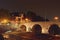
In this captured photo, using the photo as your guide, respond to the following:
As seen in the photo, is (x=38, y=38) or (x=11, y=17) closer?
(x=38, y=38)

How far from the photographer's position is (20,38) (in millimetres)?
3812

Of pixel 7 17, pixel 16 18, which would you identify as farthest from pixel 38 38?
pixel 7 17

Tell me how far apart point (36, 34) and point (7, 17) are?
5.82m

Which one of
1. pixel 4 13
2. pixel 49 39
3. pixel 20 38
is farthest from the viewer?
pixel 4 13

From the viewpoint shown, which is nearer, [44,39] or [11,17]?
[44,39]

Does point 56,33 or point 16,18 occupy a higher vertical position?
point 16,18

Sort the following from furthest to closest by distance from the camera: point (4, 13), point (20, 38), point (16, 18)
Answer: point (4, 13) < point (16, 18) < point (20, 38)

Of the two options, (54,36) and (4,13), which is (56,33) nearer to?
(54,36)

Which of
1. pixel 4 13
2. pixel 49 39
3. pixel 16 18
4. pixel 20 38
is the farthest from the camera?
pixel 4 13

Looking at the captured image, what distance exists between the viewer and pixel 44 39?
3.58 meters

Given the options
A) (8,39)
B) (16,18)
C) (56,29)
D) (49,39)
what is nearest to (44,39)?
(49,39)

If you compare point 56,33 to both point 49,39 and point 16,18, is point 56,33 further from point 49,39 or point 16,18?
point 16,18

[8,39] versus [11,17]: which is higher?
[11,17]

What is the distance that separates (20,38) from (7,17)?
19.4 ft
